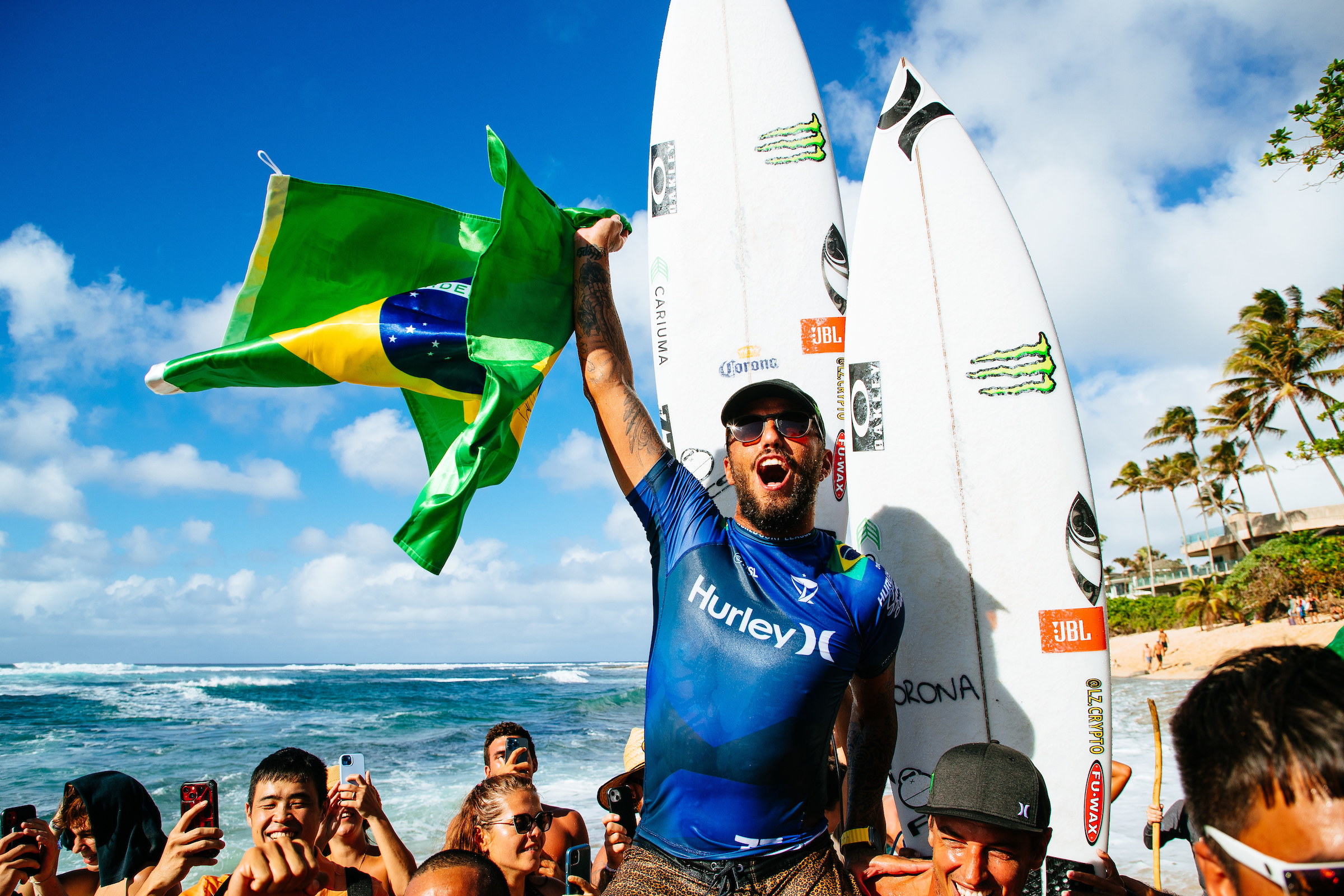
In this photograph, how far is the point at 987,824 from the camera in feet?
5.59

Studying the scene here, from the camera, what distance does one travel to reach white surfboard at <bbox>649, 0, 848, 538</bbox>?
3.76m

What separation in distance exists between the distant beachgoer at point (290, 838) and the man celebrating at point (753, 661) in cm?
131

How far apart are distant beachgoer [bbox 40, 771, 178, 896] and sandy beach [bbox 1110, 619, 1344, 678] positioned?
78.9ft

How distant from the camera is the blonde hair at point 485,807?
9.76 feet

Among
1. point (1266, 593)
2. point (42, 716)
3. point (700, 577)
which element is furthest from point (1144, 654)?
point (42, 716)

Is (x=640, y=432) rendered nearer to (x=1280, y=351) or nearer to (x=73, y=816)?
(x=73, y=816)

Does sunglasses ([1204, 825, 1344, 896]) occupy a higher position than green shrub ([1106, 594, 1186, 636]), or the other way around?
green shrub ([1106, 594, 1186, 636])

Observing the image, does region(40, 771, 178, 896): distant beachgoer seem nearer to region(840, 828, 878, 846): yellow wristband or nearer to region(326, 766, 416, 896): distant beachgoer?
region(326, 766, 416, 896): distant beachgoer

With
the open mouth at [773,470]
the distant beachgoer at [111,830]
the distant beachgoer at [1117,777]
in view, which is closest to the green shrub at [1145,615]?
the distant beachgoer at [1117,777]

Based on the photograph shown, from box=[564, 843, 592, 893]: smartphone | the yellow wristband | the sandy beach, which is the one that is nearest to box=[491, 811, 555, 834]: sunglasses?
box=[564, 843, 592, 893]: smartphone

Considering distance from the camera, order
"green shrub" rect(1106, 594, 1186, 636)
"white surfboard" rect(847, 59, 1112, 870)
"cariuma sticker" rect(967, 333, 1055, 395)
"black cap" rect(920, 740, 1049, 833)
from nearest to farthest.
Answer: "black cap" rect(920, 740, 1049, 833), "white surfboard" rect(847, 59, 1112, 870), "cariuma sticker" rect(967, 333, 1055, 395), "green shrub" rect(1106, 594, 1186, 636)

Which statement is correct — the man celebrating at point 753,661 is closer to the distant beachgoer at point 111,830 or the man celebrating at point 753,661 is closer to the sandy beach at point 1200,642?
the distant beachgoer at point 111,830

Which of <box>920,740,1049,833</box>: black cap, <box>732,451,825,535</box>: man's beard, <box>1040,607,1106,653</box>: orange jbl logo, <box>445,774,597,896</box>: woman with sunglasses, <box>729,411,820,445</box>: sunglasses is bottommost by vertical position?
<box>445,774,597,896</box>: woman with sunglasses

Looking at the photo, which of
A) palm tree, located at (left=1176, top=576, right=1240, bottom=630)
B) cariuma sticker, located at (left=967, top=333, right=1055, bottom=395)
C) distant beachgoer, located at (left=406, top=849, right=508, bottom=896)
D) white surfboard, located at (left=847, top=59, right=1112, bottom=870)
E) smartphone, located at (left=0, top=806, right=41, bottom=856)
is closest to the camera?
distant beachgoer, located at (left=406, top=849, right=508, bottom=896)
